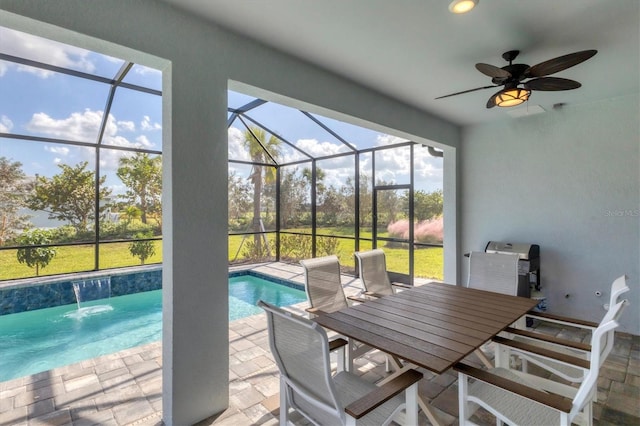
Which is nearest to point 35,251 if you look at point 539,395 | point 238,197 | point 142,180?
point 142,180

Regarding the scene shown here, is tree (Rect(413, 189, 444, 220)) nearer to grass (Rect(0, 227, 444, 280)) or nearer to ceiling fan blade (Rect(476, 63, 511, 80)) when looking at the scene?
grass (Rect(0, 227, 444, 280))

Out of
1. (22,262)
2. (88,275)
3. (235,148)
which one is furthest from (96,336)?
(235,148)

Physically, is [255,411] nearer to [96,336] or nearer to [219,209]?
[219,209]

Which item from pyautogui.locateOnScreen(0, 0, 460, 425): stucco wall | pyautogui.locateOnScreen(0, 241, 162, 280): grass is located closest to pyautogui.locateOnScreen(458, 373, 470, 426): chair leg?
pyautogui.locateOnScreen(0, 0, 460, 425): stucco wall

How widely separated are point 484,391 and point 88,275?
6.73m

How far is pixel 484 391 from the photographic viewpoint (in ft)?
5.89

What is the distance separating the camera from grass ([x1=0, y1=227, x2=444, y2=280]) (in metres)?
5.59

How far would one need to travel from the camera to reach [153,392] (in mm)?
2539

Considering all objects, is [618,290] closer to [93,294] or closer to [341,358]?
[341,358]

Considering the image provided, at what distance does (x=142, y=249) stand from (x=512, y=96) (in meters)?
7.34

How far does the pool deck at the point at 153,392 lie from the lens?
7.29 feet

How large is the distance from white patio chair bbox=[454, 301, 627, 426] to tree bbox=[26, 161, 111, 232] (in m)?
7.17

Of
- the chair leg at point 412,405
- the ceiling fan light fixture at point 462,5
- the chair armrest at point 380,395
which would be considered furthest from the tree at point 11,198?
the ceiling fan light fixture at point 462,5

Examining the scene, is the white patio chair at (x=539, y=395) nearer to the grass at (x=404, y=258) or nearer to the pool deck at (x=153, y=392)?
the pool deck at (x=153, y=392)
